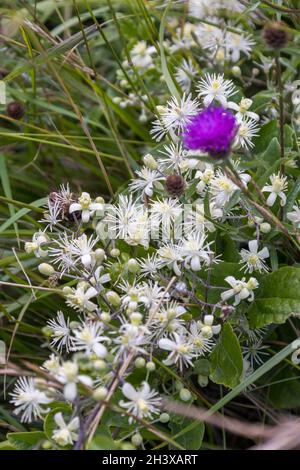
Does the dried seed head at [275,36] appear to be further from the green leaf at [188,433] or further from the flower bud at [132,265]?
the green leaf at [188,433]

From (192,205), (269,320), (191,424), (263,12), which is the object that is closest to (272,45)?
(192,205)

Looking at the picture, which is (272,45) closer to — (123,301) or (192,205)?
(192,205)

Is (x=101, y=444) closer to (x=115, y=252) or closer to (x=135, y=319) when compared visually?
(x=135, y=319)

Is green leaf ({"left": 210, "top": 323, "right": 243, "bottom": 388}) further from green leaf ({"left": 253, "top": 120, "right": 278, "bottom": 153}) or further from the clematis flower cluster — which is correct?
green leaf ({"left": 253, "top": 120, "right": 278, "bottom": 153})

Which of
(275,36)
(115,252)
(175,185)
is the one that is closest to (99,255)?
(115,252)

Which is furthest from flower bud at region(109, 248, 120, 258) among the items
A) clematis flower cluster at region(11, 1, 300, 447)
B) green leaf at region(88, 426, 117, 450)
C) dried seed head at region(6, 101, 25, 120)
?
dried seed head at region(6, 101, 25, 120)

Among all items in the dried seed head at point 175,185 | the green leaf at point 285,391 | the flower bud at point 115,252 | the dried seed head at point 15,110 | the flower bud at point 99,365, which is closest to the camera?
the flower bud at point 99,365

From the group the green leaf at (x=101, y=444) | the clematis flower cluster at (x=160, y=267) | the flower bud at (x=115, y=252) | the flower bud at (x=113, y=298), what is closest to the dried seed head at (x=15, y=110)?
the clematis flower cluster at (x=160, y=267)
